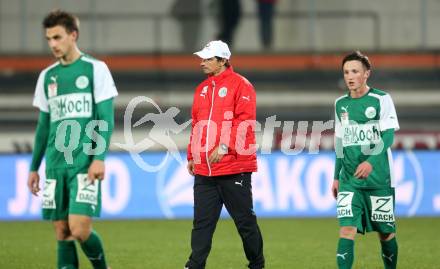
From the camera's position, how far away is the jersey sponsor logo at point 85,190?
7.12m

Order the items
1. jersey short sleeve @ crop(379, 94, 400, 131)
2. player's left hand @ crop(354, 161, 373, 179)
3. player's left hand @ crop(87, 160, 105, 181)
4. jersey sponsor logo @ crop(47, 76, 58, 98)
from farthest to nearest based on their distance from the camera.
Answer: jersey short sleeve @ crop(379, 94, 400, 131) → player's left hand @ crop(354, 161, 373, 179) → jersey sponsor logo @ crop(47, 76, 58, 98) → player's left hand @ crop(87, 160, 105, 181)

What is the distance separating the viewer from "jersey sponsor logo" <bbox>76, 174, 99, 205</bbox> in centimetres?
712

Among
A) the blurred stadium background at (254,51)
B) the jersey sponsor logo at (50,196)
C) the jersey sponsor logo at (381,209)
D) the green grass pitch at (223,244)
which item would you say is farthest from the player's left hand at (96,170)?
the blurred stadium background at (254,51)

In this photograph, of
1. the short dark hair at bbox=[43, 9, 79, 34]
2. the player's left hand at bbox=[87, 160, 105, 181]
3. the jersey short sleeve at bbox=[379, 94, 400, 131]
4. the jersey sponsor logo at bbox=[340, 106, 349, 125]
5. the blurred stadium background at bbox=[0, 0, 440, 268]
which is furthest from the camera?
the blurred stadium background at bbox=[0, 0, 440, 268]

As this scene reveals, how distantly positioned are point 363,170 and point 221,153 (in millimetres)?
1124

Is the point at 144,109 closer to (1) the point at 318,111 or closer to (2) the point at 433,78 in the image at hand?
Answer: (1) the point at 318,111

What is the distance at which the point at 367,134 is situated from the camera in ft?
27.2

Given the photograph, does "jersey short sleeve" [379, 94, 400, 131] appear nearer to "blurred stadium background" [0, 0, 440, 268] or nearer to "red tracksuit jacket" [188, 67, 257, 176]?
"red tracksuit jacket" [188, 67, 257, 176]

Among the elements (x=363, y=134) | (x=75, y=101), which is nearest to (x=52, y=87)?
(x=75, y=101)

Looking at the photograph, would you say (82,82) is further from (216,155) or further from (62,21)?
(216,155)

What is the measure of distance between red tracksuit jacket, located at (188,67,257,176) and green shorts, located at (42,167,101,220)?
1.24 metres

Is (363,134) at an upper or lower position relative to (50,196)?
upper

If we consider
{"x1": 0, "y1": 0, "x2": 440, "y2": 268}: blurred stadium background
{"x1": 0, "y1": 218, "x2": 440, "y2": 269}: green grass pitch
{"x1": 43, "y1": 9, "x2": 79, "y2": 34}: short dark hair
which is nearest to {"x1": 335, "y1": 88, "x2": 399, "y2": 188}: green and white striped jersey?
{"x1": 0, "y1": 218, "x2": 440, "y2": 269}: green grass pitch

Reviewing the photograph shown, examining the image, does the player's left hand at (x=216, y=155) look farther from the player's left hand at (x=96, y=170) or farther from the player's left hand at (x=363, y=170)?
the player's left hand at (x=96, y=170)
